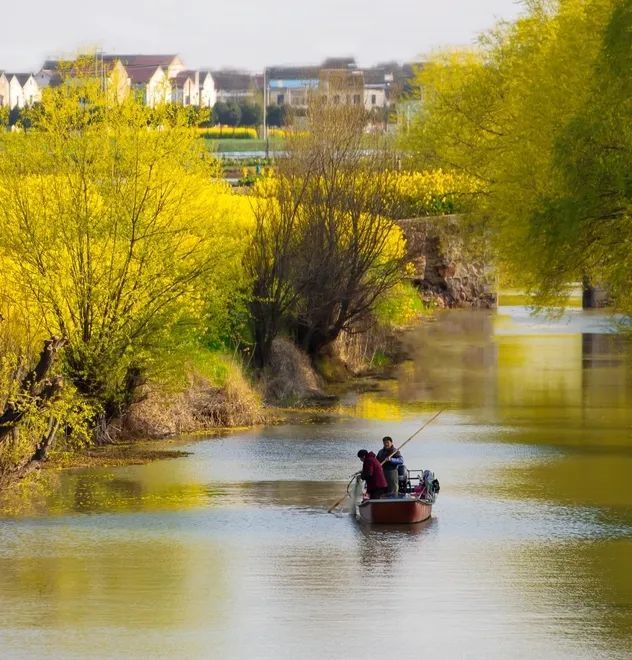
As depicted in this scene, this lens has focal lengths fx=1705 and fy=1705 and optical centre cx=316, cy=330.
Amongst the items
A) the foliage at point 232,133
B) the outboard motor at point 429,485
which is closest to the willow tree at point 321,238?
the outboard motor at point 429,485

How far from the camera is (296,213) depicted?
45.8 meters

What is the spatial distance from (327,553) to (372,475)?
2327mm

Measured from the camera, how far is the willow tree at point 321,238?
44656 millimetres

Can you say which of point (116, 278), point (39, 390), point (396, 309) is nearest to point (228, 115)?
point (396, 309)

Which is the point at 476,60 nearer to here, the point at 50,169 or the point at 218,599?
the point at 50,169

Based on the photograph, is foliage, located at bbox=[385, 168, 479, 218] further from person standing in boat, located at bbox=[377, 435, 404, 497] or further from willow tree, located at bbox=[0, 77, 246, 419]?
person standing in boat, located at bbox=[377, 435, 404, 497]

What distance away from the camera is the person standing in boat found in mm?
26356

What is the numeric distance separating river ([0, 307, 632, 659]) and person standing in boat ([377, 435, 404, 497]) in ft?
2.68

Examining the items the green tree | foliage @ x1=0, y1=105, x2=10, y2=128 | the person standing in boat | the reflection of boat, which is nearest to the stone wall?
foliage @ x1=0, y1=105, x2=10, y2=128

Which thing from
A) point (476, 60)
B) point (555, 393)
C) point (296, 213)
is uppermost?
point (476, 60)

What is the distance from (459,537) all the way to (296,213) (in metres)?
21.5

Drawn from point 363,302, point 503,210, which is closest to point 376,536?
point 503,210

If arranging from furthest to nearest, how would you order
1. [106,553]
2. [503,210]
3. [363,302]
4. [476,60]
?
[476,60] → [363,302] → [503,210] → [106,553]

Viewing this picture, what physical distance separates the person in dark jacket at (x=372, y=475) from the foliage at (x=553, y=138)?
9486mm
